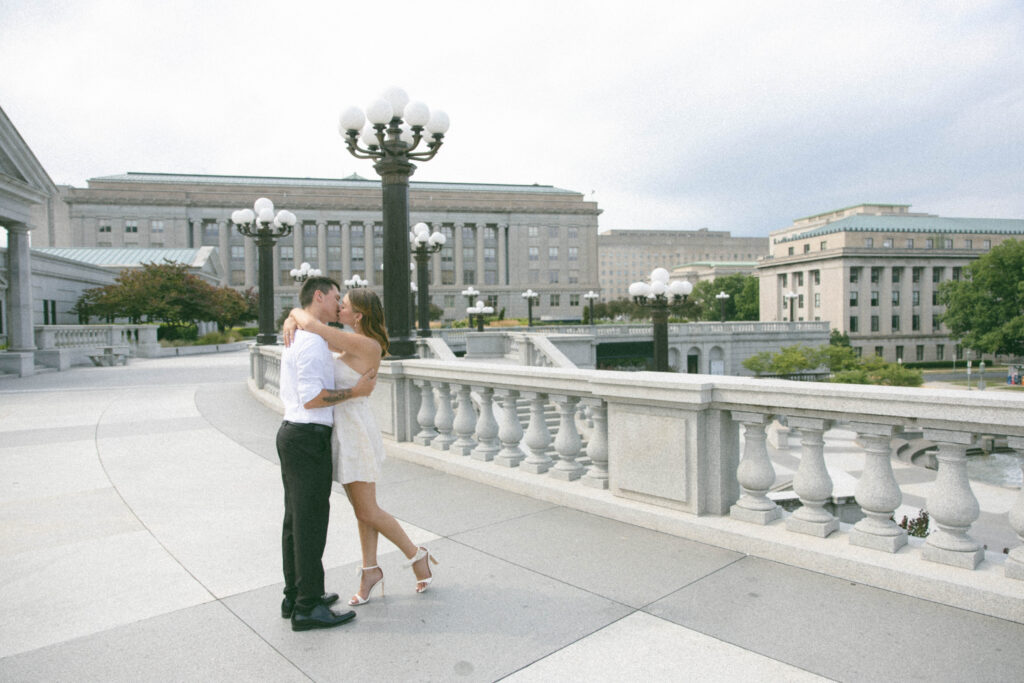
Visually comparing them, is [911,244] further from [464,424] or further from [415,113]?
[464,424]

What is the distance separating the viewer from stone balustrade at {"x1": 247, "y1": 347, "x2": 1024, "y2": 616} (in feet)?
11.7

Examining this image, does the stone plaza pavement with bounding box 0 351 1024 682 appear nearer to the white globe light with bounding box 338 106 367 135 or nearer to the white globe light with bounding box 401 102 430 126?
the white globe light with bounding box 401 102 430 126

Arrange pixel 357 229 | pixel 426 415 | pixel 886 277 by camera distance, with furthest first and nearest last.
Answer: pixel 357 229
pixel 886 277
pixel 426 415

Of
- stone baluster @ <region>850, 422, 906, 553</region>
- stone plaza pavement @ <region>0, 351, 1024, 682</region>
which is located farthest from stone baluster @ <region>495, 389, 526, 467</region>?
stone baluster @ <region>850, 422, 906, 553</region>

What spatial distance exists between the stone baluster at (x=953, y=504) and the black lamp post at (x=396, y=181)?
658 centimetres

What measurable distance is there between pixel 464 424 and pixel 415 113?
18.2ft

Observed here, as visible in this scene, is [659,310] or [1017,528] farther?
[659,310]

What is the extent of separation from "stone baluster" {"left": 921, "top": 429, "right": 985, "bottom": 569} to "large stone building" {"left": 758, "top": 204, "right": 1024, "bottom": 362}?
317 feet

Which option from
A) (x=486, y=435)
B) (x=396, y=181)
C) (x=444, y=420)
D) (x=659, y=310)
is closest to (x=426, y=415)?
(x=444, y=420)

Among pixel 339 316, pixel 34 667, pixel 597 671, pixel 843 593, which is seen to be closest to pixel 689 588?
pixel 843 593

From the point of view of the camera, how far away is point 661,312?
1941 cm

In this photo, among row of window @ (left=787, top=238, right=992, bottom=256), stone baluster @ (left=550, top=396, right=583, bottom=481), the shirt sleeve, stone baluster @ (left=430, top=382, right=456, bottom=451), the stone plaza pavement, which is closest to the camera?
the stone plaza pavement

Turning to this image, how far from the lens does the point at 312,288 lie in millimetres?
3658

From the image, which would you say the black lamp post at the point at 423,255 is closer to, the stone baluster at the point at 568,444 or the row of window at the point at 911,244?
the stone baluster at the point at 568,444
